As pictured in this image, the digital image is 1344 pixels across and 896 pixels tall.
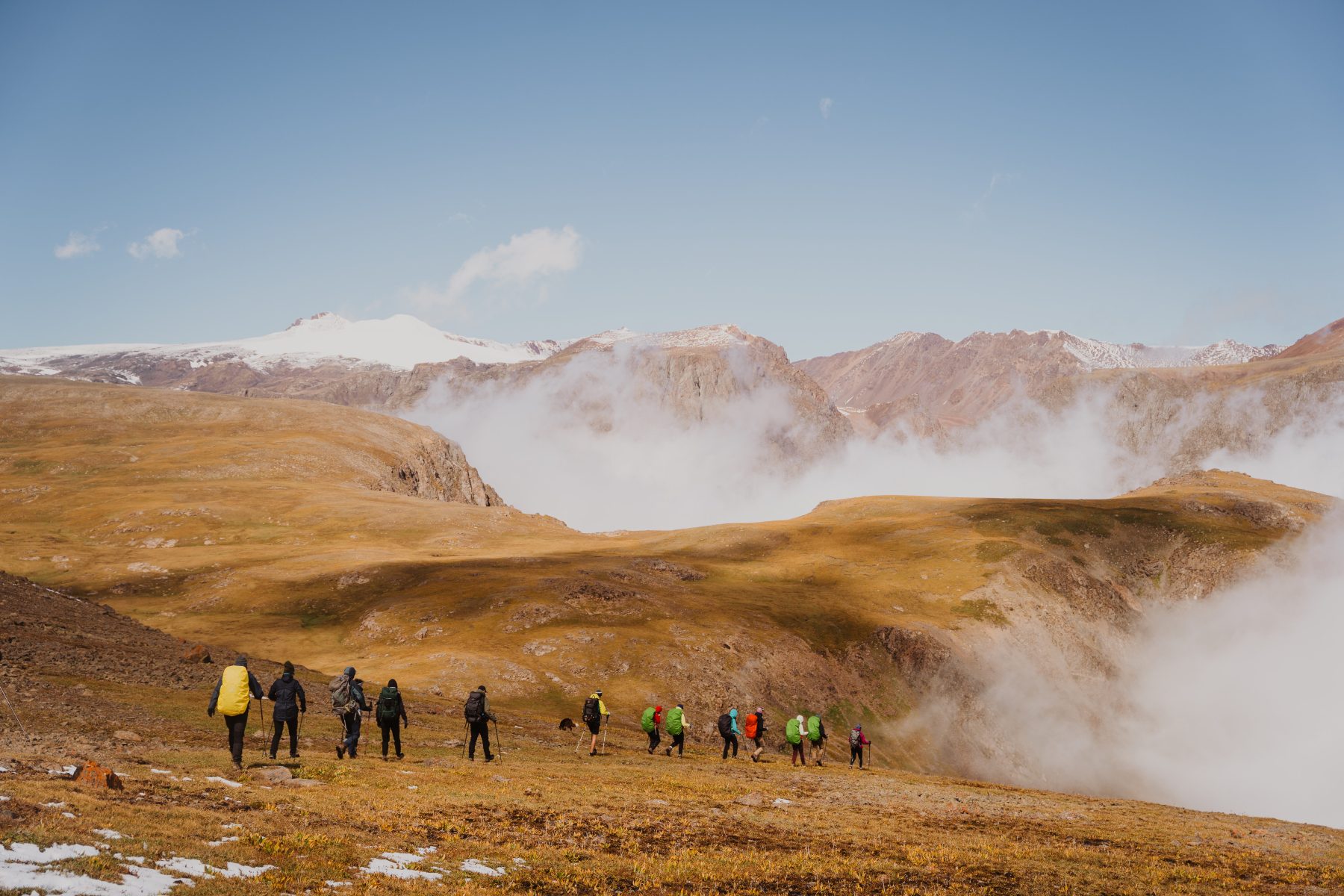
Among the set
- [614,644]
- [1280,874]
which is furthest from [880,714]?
[1280,874]

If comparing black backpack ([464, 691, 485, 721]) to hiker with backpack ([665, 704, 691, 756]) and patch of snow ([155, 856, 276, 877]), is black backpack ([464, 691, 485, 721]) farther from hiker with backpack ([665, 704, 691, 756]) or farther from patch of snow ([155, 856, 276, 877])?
patch of snow ([155, 856, 276, 877])

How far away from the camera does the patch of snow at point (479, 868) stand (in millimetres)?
19094

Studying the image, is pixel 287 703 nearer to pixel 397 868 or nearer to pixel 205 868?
pixel 397 868

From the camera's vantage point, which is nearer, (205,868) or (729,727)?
(205,868)

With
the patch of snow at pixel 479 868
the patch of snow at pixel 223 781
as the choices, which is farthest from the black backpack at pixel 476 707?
the patch of snow at pixel 479 868

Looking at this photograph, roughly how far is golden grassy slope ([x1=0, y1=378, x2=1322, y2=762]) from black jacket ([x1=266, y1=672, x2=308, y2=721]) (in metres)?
33.1

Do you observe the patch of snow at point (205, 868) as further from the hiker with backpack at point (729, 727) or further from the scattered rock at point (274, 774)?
the hiker with backpack at point (729, 727)

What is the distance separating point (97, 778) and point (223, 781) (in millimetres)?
4113

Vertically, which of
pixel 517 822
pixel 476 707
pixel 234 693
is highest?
pixel 234 693

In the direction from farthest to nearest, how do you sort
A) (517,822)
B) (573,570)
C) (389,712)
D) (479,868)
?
(573,570) → (389,712) → (517,822) → (479,868)

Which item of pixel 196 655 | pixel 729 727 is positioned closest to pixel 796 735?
pixel 729 727

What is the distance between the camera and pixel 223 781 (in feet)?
80.1

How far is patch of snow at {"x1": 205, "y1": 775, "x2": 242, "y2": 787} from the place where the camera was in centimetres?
2408

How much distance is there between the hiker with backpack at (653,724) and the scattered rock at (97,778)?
30.6 m
